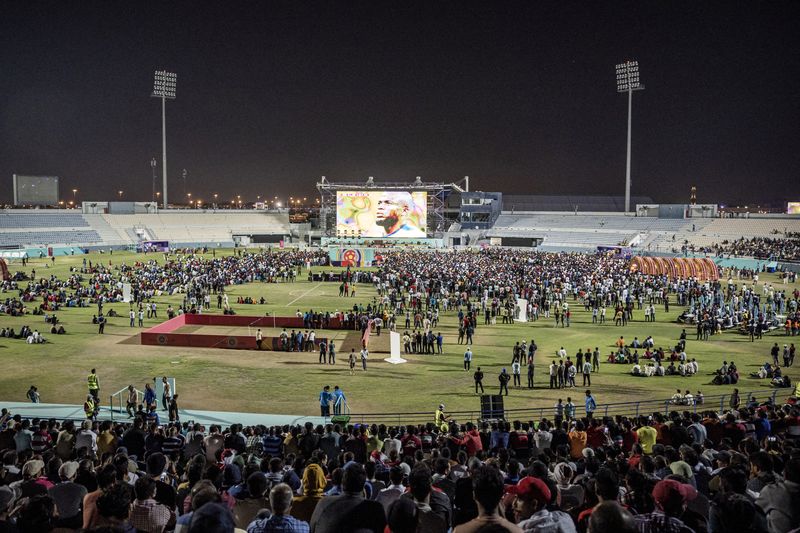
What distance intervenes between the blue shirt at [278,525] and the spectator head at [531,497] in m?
Result: 1.72

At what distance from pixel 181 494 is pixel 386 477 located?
242cm

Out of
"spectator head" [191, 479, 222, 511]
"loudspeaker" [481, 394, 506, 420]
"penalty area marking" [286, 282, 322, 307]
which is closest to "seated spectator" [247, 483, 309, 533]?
"spectator head" [191, 479, 222, 511]

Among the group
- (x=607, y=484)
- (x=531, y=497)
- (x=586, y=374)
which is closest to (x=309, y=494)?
(x=531, y=497)

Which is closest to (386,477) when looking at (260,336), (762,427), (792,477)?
(792,477)

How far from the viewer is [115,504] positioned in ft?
13.3

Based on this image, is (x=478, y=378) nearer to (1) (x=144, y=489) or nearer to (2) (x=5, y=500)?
(1) (x=144, y=489)

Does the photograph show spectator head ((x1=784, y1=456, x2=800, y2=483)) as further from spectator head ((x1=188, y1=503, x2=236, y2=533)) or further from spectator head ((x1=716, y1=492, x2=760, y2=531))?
spectator head ((x1=188, y1=503, x2=236, y2=533))

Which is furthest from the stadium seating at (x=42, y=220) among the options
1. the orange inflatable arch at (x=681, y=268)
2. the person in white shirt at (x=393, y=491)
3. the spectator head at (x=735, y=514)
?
the spectator head at (x=735, y=514)

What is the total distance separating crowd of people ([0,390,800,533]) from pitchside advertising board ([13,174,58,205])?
11057cm

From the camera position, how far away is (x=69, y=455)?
9.55m

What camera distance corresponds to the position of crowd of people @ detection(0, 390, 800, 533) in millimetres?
4035

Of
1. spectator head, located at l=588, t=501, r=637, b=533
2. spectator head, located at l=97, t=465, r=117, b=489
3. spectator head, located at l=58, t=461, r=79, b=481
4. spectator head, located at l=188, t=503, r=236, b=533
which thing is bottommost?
spectator head, located at l=58, t=461, r=79, b=481

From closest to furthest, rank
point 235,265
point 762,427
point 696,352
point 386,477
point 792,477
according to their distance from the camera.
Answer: point 792,477 < point 386,477 < point 762,427 < point 696,352 < point 235,265

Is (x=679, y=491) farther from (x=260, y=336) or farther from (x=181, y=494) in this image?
(x=260, y=336)
